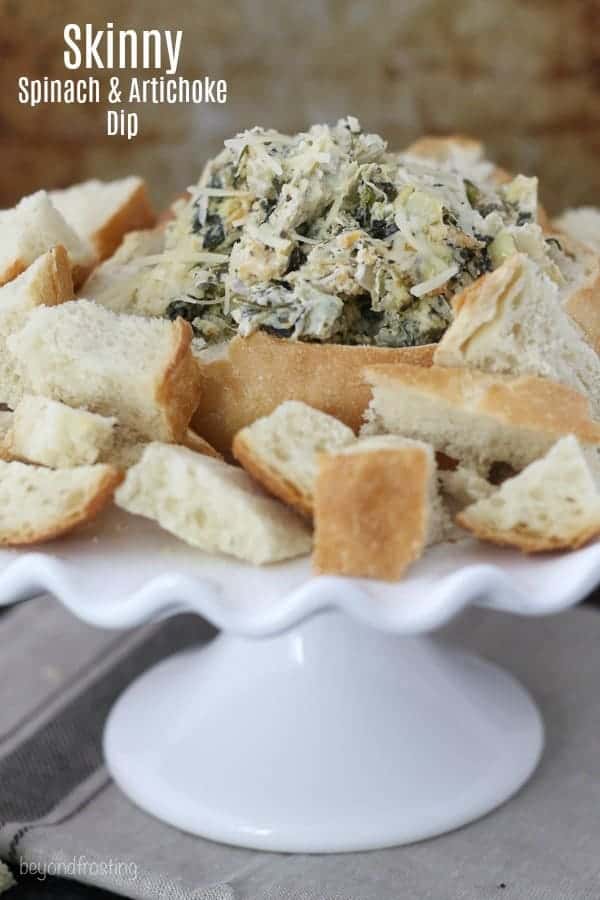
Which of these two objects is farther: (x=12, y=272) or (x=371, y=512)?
(x=12, y=272)

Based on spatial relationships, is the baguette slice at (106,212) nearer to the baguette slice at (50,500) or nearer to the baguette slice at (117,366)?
the baguette slice at (117,366)

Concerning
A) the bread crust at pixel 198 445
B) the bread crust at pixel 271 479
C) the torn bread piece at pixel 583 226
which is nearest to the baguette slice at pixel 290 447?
the bread crust at pixel 271 479

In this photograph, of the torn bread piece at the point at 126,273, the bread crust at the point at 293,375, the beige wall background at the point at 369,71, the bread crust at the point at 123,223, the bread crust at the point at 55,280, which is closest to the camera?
the bread crust at the point at 293,375

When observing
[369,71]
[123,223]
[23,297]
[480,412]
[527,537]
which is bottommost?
[527,537]

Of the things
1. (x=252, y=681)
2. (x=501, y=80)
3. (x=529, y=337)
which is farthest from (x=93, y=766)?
(x=501, y=80)

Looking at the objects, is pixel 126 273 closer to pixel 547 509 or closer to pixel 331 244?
pixel 331 244

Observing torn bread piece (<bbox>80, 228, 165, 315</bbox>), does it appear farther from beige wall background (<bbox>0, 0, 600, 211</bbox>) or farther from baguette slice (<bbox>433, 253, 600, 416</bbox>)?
beige wall background (<bbox>0, 0, 600, 211</bbox>)

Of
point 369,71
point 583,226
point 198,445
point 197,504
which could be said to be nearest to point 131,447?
point 198,445
